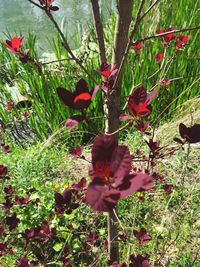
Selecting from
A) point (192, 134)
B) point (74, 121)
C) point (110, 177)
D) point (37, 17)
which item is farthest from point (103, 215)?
point (37, 17)

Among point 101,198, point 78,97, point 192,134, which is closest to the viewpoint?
point 101,198

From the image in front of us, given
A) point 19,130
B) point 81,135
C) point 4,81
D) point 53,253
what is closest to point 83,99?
point 53,253

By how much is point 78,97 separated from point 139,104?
0.42 ft

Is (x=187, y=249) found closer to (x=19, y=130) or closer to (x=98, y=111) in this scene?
(x=98, y=111)

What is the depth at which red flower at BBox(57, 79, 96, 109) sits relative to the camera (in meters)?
0.71

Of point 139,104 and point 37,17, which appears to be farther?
point 37,17

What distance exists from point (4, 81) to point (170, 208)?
2669 mm

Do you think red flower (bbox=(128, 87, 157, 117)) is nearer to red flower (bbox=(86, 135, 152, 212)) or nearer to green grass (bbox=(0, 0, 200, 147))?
red flower (bbox=(86, 135, 152, 212))

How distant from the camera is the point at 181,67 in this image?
2.90m

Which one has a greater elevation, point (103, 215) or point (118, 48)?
point (118, 48)

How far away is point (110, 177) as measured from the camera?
0.57 meters

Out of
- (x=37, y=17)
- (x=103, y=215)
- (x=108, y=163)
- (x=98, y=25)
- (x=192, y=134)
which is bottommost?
(x=103, y=215)

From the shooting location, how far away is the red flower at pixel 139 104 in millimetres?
718

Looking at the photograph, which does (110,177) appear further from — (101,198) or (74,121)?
(74,121)
